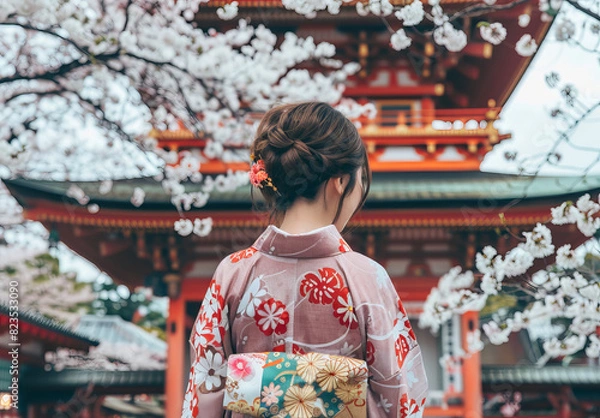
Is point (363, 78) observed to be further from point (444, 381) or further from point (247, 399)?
point (247, 399)

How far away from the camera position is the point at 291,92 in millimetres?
8945

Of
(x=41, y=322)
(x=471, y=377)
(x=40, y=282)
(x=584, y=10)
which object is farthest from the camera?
(x=40, y=282)

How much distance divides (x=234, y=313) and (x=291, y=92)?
696cm

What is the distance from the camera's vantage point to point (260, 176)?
2.21m

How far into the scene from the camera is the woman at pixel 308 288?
2.15 m

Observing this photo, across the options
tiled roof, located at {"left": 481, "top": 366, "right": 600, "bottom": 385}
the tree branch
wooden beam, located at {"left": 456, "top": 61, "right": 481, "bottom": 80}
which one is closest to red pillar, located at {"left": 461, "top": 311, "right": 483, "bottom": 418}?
tiled roof, located at {"left": 481, "top": 366, "right": 600, "bottom": 385}

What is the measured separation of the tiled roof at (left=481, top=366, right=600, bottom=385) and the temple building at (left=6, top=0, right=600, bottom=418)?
0.02 m

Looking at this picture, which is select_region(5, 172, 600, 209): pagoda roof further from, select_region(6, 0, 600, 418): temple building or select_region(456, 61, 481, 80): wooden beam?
select_region(456, 61, 481, 80): wooden beam

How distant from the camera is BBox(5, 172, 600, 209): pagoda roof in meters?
8.30

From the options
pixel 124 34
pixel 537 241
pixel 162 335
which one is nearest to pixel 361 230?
pixel 124 34

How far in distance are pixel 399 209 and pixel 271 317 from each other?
21.0 ft

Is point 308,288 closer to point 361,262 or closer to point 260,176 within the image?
point 361,262

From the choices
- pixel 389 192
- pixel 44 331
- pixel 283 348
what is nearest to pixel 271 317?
pixel 283 348

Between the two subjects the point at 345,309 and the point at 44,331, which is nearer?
the point at 345,309
